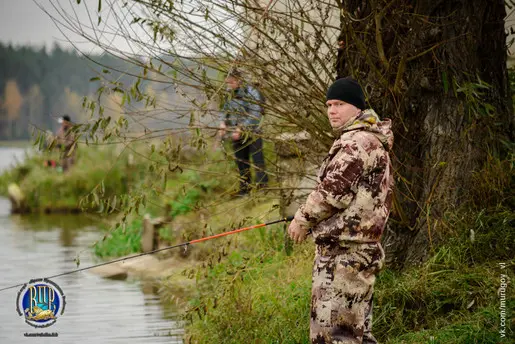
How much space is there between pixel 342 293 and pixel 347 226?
357 millimetres

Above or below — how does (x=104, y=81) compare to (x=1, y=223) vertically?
above

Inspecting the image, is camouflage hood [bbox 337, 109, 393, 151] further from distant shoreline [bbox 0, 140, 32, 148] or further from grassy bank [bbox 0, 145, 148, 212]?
grassy bank [bbox 0, 145, 148, 212]

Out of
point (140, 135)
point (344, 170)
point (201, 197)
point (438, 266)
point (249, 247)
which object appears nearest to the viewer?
point (344, 170)

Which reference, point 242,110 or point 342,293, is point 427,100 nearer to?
point 242,110

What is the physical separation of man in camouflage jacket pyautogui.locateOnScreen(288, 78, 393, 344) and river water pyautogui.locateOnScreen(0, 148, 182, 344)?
2.99 meters

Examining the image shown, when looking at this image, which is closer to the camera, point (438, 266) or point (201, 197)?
point (438, 266)

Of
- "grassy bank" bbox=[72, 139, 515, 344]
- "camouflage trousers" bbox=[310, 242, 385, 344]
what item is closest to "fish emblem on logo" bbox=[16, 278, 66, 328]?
"grassy bank" bbox=[72, 139, 515, 344]

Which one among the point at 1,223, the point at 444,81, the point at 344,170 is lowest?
the point at 1,223

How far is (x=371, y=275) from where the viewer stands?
17.7ft

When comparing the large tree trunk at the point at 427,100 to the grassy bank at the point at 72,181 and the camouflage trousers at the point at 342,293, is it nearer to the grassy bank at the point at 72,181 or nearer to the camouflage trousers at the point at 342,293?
the camouflage trousers at the point at 342,293

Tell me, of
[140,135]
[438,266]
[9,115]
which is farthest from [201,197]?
[9,115]

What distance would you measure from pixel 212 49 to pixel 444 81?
1.65m

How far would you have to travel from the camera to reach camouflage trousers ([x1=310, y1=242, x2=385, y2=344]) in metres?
5.27

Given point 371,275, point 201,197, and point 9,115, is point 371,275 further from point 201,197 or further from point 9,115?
point 9,115
